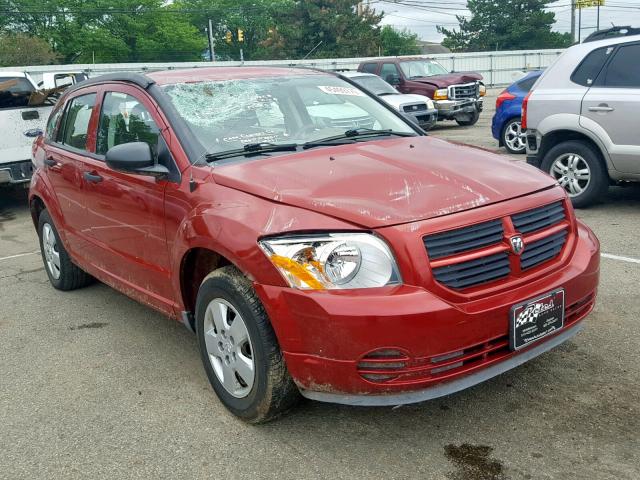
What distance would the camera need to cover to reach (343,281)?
112 inches

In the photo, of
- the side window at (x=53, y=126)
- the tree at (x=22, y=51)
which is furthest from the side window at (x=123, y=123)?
the tree at (x=22, y=51)

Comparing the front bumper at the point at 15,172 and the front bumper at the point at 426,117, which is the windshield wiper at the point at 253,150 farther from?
the front bumper at the point at 426,117

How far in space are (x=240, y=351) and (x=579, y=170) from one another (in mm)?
5283

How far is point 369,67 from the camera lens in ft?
60.3

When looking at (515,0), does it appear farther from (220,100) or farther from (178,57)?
(220,100)

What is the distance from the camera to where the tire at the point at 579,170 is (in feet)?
23.3

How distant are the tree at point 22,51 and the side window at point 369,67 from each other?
3698cm

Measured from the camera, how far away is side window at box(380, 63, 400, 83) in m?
17.9

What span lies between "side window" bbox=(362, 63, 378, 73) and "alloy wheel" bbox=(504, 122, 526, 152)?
7241 millimetres

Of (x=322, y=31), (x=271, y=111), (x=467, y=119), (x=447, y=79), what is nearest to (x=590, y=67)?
(x=271, y=111)

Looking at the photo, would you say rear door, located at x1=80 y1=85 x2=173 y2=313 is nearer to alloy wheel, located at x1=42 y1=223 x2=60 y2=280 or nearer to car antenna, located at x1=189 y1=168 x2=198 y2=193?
car antenna, located at x1=189 y1=168 x2=198 y2=193

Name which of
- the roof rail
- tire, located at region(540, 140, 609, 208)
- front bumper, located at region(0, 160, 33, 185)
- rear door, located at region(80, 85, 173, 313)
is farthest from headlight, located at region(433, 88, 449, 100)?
rear door, located at region(80, 85, 173, 313)

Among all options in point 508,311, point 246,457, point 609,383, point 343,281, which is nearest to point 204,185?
point 343,281

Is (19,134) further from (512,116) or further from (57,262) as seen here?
(512,116)
